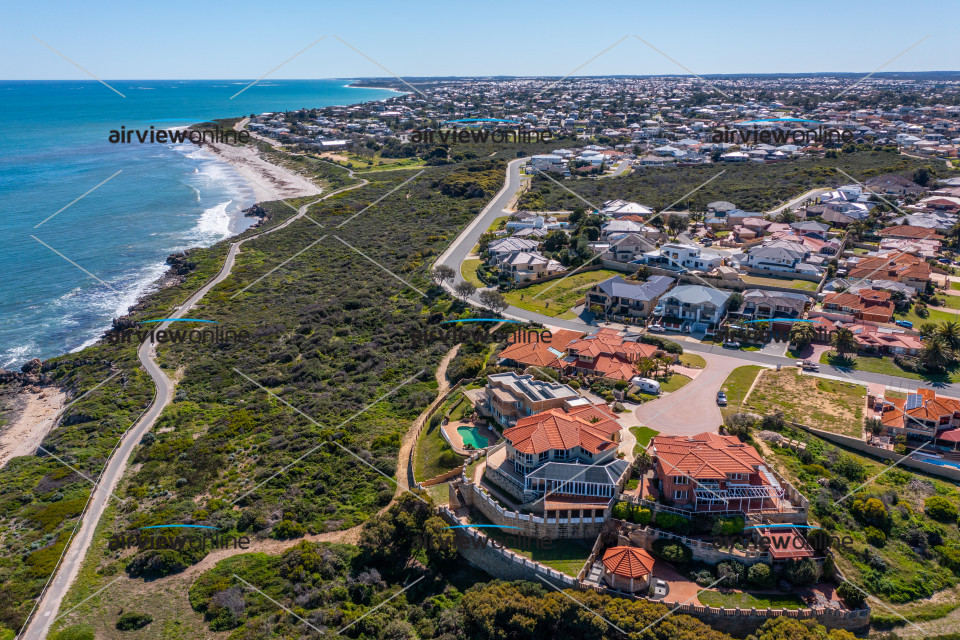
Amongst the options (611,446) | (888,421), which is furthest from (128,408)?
(888,421)

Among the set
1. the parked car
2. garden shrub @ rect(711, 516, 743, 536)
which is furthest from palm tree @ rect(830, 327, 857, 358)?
garden shrub @ rect(711, 516, 743, 536)

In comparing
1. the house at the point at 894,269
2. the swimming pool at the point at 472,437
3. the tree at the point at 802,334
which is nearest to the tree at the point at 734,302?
the tree at the point at 802,334

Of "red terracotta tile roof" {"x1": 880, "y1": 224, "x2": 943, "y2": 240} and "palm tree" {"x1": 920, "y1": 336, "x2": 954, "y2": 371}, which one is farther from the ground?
"red terracotta tile roof" {"x1": 880, "y1": 224, "x2": 943, "y2": 240}

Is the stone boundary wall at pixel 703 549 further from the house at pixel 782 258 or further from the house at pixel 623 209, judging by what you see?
the house at pixel 623 209

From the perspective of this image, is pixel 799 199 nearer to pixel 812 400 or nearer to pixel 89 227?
pixel 812 400

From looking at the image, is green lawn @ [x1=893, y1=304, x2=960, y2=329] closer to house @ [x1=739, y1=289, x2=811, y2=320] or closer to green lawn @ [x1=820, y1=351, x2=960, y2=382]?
house @ [x1=739, y1=289, x2=811, y2=320]

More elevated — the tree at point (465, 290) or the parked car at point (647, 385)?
the tree at point (465, 290)
